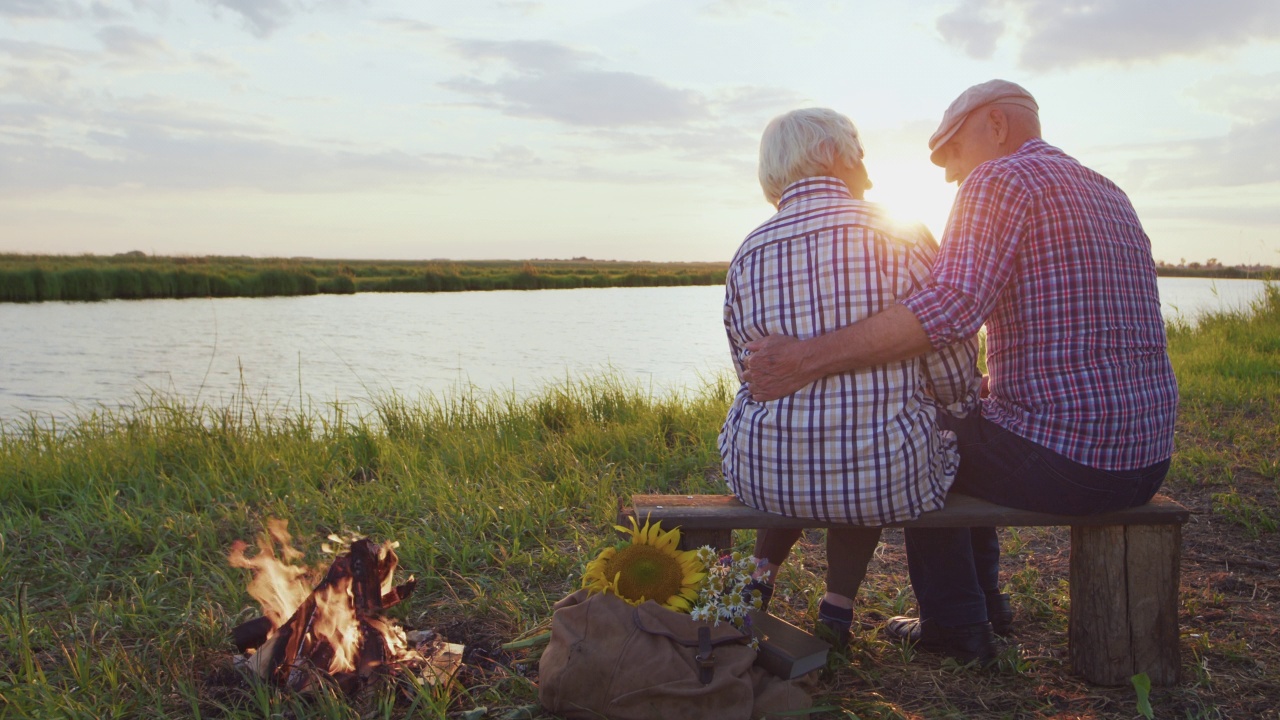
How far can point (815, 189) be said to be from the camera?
2.02 metres

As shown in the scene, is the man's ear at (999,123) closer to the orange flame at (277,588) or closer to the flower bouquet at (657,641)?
the flower bouquet at (657,641)

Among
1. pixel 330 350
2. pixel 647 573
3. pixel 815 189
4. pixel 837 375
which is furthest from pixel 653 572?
pixel 330 350

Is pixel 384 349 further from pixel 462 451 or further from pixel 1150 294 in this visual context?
pixel 1150 294

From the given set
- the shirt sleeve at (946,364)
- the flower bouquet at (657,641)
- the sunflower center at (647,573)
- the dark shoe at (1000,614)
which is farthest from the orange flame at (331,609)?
the dark shoe at (1000,614)

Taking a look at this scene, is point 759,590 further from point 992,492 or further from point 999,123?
point 999,123

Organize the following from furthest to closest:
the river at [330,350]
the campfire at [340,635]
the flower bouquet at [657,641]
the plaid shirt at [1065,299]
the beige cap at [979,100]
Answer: the river at [330,350]
the beige cap at [979,100]
the campfire at [340,635]
the plaid shirt at [1065,299]
the flower bouquet at [657,641]

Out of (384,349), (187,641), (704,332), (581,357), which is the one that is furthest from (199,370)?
(187,641)

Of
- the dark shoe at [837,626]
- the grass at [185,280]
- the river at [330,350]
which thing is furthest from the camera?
the grass at [185,280]

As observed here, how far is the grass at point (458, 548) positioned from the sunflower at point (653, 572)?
334mm

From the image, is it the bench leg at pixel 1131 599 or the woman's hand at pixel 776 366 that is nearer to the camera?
the woman's hand at pixel 776 366

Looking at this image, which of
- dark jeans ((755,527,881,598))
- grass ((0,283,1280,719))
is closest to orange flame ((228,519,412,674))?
grass ((0,283,1280,719))

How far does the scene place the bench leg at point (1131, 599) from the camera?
2.15 meters

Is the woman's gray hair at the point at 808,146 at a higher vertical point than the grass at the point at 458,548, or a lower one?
higher

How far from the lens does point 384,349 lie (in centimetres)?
1416
